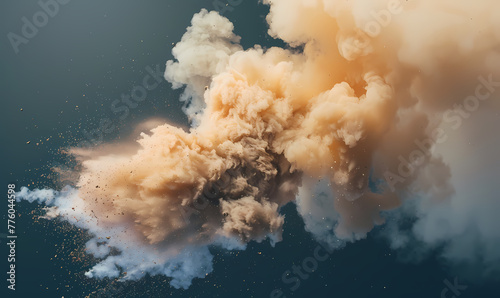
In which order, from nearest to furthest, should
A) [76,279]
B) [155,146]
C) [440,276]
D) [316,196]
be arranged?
1. [155,146]
2. [76,279]
3. [316,196]
4. [440,276]

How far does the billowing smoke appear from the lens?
13148 mm

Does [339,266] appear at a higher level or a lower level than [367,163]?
lower

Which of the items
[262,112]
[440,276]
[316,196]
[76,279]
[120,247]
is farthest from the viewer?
[440,276]

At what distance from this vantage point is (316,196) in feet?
60.1

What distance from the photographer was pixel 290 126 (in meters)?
14.7

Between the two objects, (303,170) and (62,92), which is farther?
(62,92)

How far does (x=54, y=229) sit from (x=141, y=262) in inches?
163

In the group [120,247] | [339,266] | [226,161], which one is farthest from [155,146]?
[339,266]

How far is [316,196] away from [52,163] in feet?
39.7

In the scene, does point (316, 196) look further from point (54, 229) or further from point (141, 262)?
point (54, 229)

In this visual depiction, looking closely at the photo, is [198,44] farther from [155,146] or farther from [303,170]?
[303,170]

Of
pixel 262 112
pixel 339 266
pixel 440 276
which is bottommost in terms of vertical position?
pixel 440 276

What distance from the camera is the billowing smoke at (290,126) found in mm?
13148

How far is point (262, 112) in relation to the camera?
556 inches
